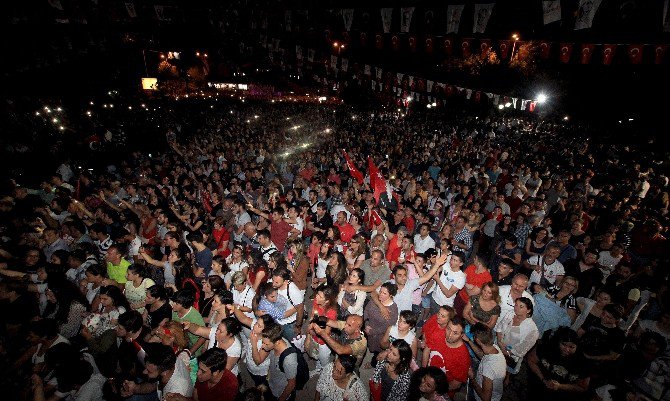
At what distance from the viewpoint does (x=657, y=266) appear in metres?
5.63

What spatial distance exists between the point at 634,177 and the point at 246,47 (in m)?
17.4

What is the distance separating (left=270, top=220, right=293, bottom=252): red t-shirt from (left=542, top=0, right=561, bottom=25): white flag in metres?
6.40

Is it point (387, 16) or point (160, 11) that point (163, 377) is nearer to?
point (387, 16)

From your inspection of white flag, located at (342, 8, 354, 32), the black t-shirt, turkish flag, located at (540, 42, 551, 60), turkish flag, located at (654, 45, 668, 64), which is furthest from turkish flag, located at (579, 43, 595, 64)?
the black t-shirt

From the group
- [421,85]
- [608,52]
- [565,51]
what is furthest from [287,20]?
[608,52]

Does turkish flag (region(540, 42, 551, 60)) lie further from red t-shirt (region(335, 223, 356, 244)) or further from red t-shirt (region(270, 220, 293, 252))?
red t-shirt (region(270, 220, 293, 252))

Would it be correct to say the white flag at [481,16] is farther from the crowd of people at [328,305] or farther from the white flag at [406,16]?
the crowd of people at [328,305]

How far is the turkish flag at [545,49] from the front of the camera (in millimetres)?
9762

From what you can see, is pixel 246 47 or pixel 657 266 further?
pixel 246 47

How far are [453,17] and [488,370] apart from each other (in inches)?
285

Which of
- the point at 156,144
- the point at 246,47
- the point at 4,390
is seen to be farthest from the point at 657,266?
the point at 156,144

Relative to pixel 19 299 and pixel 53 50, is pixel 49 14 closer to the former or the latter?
pixel 53 50

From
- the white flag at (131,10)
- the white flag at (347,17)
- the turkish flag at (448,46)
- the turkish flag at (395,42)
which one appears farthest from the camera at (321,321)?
the white flag at (131,10)

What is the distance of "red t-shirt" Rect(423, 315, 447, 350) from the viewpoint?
364cm
